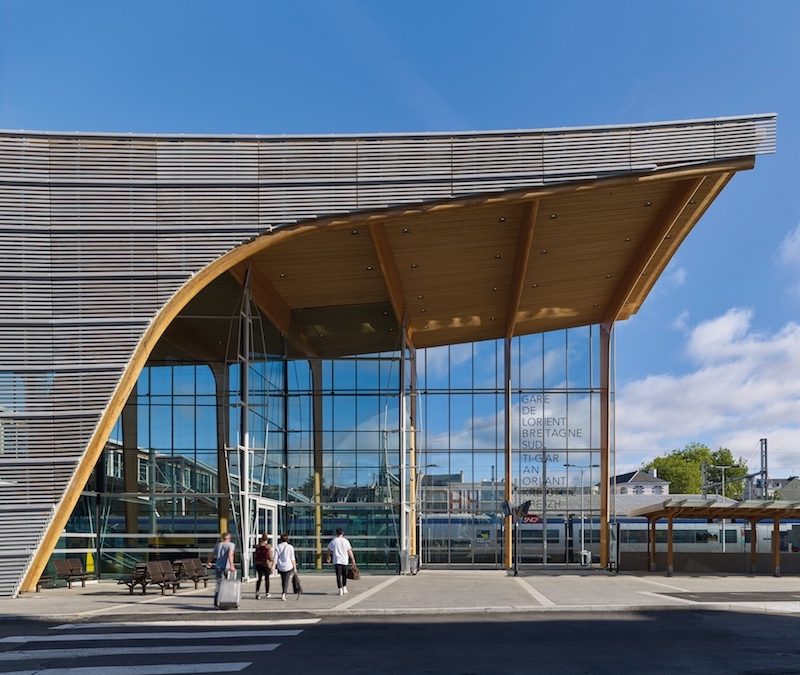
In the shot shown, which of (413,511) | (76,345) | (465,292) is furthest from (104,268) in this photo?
(413,511)

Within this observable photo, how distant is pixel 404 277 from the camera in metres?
29.8

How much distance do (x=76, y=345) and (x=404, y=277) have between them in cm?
1092

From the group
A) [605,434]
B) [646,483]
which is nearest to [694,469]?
[646,483]

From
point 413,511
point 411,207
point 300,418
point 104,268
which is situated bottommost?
point 413,511

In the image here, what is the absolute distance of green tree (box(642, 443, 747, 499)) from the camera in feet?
397

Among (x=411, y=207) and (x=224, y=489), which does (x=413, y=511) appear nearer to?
(x=224, y=489)

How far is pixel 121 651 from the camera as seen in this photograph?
1309cm

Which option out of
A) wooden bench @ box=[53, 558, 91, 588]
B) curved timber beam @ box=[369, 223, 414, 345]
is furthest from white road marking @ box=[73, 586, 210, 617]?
curved timber beam @ box=[369, 223, 414, 345]

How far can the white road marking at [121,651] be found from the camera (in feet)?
41.5

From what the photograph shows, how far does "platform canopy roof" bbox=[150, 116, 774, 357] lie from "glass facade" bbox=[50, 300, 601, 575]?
1.21m

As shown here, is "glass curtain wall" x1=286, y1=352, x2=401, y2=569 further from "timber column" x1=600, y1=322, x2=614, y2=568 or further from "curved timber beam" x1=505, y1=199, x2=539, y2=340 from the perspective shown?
"timber column" x1=600, y1=322, x2=614, y2=568

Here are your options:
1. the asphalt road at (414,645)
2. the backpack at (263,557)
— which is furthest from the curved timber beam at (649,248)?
the backpack at (263,557)

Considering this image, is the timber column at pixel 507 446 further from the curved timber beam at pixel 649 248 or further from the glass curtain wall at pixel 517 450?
the curved timber beam at pixel 649 248

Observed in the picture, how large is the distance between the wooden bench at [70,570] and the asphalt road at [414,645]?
7.58 meters
